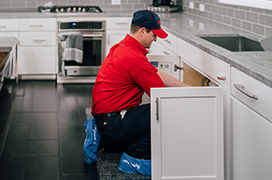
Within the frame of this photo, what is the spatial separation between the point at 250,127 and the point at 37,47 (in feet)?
12.2

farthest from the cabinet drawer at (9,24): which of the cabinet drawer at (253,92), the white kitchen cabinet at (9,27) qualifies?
the cabinet drawer at (253,92)

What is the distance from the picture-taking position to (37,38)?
15.4 feet

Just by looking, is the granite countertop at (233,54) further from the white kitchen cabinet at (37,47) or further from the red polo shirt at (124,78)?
the white kitchen cabinet at (37,47)

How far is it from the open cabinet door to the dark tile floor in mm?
760

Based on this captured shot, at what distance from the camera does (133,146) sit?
7.43ft

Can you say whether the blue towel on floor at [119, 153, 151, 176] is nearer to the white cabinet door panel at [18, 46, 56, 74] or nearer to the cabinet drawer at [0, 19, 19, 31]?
the white cabinet door panel at [18, 46, 56, 74]

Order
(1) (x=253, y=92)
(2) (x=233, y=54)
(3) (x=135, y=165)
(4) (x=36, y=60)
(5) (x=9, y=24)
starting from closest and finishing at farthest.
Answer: (1) (x=253, y=92), (2) (x=233, y=54), (3) (x=135, y=165), (5) (x=9, y=24), (4) (x=36, y=60)

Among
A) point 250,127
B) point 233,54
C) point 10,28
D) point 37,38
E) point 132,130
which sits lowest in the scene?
point 132,130

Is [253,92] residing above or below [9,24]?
below

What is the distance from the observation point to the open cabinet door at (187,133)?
1757mm

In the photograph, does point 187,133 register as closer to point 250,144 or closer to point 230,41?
point 250,144

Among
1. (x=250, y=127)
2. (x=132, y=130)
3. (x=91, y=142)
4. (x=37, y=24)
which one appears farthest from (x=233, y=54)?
(x=37, y=24)

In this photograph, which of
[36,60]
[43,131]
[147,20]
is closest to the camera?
[147,20]

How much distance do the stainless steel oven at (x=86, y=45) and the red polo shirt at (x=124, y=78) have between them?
2.45m
